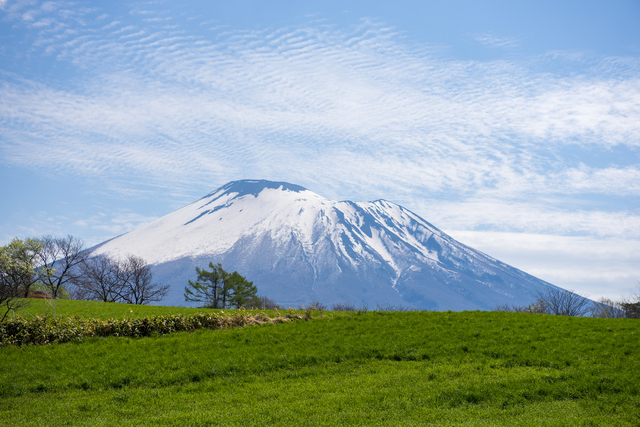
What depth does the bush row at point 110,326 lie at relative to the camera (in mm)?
16844

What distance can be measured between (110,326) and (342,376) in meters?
11.1

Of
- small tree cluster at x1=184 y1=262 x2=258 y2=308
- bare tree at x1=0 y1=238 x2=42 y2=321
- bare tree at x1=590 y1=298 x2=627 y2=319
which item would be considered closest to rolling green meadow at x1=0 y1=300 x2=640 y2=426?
bare tree at x1=0 y1=238 x2=42 y2=321

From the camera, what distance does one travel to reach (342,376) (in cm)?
1359

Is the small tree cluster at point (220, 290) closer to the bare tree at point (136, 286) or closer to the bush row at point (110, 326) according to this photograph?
the bare tree at point (136, 286)

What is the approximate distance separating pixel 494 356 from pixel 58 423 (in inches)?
550

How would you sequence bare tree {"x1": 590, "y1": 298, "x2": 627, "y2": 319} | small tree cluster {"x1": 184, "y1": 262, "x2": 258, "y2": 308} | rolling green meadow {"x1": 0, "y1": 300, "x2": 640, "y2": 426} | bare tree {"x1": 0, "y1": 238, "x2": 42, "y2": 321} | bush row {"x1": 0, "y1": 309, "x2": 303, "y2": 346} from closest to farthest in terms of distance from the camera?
rolling green meadow {"x1": 0, "y1": 300, "x2": 640, "y2": 426}
bush row {"x1": 0, "y1": 309, "x2": 303, "y2": 346}
bare tree {"x1": 0, "y1": 238, "x2": 42, "y2": 321}
bare tree {"x1": 590, "y1": 298, "x2": 627, "y2": 319}
small tree cluster {"x1": 184, "y1": 262, "x2": 258, "y2": 308}

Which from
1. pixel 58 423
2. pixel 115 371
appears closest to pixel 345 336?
pixel 115 371

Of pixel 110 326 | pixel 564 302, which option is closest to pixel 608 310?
pixel 564 302

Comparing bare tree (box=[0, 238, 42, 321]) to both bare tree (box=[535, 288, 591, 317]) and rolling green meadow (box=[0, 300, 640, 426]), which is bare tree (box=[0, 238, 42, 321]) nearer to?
rolling green meadow (box=[0, 300, 640, 426])

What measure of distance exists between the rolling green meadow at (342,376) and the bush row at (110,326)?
677mm

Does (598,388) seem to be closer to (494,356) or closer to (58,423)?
(494,356)

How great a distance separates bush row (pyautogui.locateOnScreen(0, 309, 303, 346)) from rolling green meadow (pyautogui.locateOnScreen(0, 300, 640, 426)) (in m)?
0.68

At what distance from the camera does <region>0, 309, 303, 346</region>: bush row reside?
663 inches

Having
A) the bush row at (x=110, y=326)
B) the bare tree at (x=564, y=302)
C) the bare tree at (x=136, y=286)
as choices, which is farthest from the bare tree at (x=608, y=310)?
the bare tree at (x=136, y=286)
